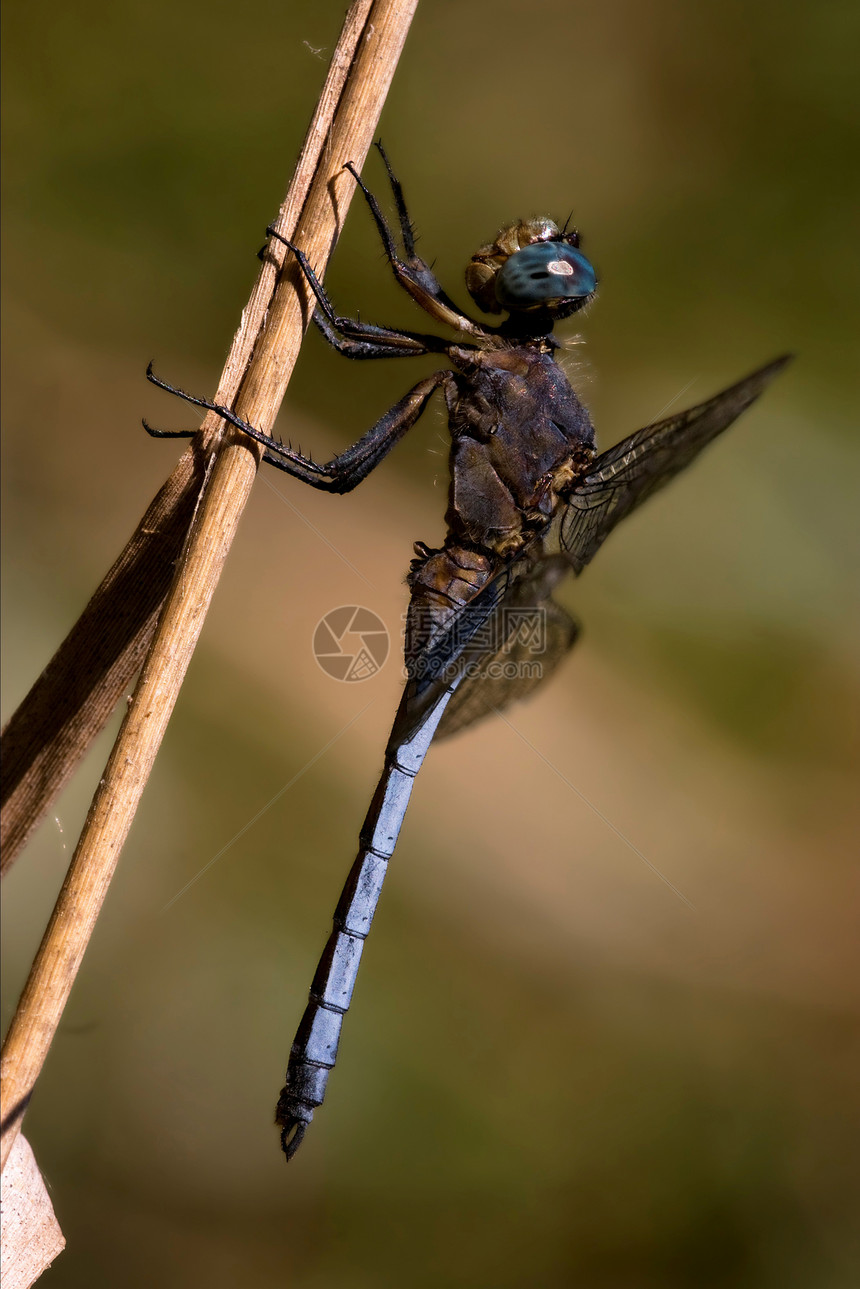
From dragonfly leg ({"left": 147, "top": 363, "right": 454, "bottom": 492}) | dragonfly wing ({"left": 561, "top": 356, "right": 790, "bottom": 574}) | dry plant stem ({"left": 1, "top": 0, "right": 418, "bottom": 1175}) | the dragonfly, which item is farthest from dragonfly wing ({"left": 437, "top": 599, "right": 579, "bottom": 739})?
dry plant stem ({"left": 1, "top": 0, "right": 418, "bottom": 1175})

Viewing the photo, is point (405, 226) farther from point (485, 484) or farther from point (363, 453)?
point (485, 484)

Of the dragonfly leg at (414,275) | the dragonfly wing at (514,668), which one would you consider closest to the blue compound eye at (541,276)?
the dragonfly leg at (414,275)

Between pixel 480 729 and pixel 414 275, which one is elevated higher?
pixel 414 275

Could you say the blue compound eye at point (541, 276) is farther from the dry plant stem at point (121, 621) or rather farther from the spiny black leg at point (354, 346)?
the dry plant stem at point (121, 621)

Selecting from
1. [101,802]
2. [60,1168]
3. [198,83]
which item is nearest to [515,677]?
[101,802]

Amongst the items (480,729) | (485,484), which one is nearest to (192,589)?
(485,484)

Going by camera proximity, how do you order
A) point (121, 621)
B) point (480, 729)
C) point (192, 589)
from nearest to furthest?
point (192, 589) → point (121, 621) → point (480, 729)

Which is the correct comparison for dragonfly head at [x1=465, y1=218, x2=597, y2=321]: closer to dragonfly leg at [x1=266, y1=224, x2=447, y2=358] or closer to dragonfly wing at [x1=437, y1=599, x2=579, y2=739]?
dragonfly leg at [x1=266, y1=224, x2=447, y2=358]
